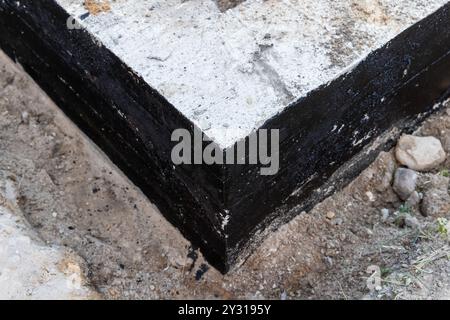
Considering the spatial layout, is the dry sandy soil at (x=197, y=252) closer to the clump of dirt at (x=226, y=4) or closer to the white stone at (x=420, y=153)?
the white stone at (x=420, y=153)

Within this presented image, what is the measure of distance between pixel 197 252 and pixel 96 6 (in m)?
1.25

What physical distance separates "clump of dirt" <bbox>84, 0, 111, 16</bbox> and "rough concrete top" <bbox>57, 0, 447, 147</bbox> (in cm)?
2

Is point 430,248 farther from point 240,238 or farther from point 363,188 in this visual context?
point 240,238

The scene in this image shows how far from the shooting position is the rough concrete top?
2139 mm

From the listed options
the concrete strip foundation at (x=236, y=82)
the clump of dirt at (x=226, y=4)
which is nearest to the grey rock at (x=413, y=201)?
the concrete strip foundation at (x=236, y=82)

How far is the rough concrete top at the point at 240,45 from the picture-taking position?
2139 millimetres

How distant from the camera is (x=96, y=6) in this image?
2.46 meters

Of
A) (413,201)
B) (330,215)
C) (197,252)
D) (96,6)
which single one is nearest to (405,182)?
(413,201)

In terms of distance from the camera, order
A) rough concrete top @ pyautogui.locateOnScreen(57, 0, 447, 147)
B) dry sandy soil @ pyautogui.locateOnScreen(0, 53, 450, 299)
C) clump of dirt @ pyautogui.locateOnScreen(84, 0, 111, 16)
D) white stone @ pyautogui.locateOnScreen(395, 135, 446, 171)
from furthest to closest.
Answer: white stone @ pyautogui.locateOnScreen(395, 135, 446, 171) → dry sandy soil @ pyautogui.locateOnScreen(0, 53, 450, 299) → clump of dirt @ pyautogui.locateOnScreen(84, 0, 111, 16) → rough concrete top @ pyautogui.locateOnScreen(57, 0, 447, 147)

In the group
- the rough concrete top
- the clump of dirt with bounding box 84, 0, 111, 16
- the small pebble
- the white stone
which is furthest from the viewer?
the white stone

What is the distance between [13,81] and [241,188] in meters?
1.92

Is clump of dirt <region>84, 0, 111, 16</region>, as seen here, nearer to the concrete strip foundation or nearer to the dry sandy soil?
the concrete strip foundation

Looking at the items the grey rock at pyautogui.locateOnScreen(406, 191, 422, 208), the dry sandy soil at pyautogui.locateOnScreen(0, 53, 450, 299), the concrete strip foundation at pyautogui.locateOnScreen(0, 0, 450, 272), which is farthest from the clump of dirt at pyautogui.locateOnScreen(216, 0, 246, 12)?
the grey rock at pyautogui.locateOnScreen(406, 191, 422, 208)

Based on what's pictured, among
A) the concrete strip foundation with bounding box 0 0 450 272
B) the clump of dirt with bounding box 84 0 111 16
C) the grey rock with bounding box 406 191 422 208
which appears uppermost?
the clump of dirt with bounding box 84 0 111 16
